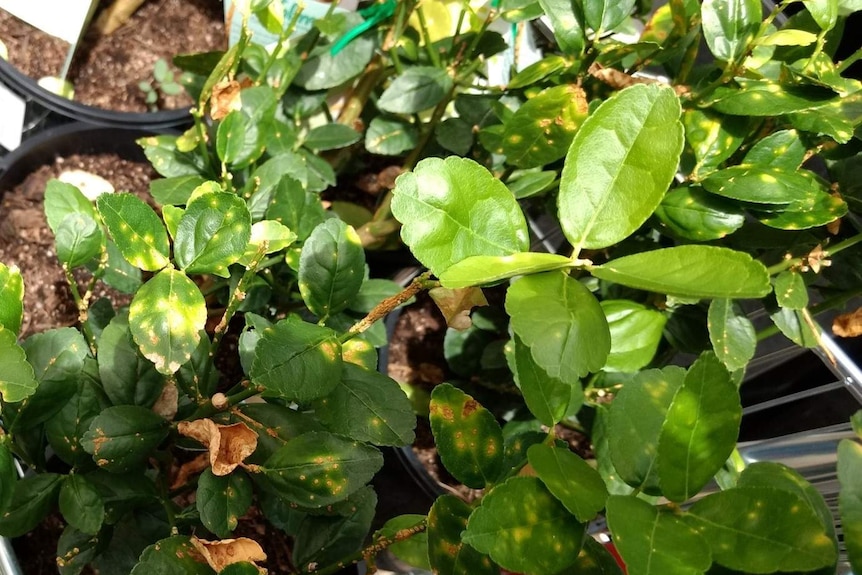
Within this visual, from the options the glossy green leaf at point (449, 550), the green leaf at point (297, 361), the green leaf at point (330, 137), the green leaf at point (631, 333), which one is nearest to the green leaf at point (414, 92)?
the green leaf at point (330, 137)

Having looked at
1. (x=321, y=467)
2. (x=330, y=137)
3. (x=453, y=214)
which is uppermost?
(x=453, y=214)

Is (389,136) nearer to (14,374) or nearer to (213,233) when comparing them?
(213,233)


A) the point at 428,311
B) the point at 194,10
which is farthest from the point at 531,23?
the point at 194,10

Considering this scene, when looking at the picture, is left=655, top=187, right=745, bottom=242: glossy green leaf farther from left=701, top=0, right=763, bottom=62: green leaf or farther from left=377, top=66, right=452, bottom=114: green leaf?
left=377, top=66, right=452, bottom=114: green leaf

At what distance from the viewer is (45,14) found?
Result: 3.44 feet

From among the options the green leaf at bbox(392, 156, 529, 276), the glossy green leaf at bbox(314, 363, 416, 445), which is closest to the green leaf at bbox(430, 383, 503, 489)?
the glossy green leaf at bbox(314, 363, 416, 445)

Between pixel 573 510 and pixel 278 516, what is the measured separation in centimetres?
44

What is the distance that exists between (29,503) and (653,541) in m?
0.52

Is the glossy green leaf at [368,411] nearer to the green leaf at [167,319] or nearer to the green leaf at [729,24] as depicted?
the green leaf at [167,319]

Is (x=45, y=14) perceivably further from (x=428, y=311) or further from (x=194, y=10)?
(x=428, y=311)

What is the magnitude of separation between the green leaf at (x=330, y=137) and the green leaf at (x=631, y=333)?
1.40ft

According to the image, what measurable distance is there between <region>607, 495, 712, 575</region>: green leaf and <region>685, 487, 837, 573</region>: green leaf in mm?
19

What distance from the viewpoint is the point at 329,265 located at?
2.21ft

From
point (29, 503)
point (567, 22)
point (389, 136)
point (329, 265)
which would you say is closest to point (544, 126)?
point (567, 22)
